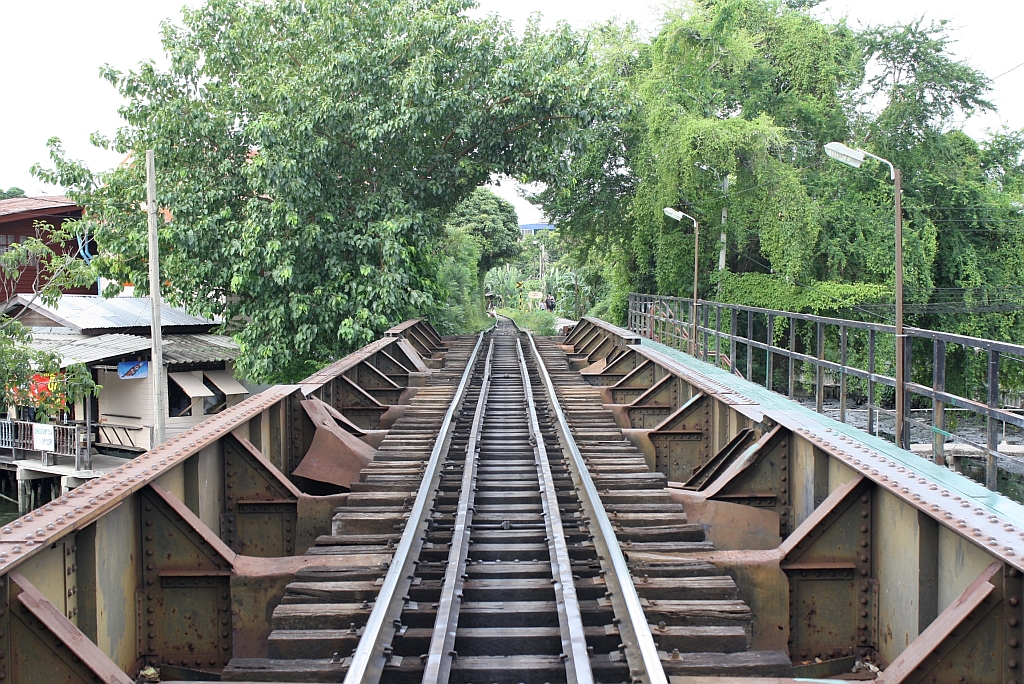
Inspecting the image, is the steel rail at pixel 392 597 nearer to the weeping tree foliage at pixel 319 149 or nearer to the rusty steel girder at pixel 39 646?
the rusty steel girder at pixel 39 646

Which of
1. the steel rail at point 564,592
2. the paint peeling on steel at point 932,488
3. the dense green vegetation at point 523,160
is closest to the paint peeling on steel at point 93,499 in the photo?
the steel rail at point 564,592

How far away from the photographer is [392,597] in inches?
172

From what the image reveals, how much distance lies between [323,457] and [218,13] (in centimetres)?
1606

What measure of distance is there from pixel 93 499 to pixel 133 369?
1976 cm

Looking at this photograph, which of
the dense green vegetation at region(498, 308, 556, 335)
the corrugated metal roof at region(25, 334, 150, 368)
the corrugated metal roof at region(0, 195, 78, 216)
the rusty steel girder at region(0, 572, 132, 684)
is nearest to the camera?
the rusty steel girder at region(0, 572, 132, 684)

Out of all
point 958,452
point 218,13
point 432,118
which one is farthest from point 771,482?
point 958,452

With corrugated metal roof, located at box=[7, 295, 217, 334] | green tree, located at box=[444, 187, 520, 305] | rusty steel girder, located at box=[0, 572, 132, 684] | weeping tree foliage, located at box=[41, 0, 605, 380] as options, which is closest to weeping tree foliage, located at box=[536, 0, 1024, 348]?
weeping tree foliage, located at box=[41, 0, 605, 380]

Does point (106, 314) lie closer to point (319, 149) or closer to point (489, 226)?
point (319, 149)

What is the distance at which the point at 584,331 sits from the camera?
20.8 metres

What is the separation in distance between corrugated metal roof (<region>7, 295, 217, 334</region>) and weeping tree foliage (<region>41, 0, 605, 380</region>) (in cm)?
346

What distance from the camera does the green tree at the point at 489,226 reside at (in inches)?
1986

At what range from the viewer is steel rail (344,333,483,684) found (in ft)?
12.0

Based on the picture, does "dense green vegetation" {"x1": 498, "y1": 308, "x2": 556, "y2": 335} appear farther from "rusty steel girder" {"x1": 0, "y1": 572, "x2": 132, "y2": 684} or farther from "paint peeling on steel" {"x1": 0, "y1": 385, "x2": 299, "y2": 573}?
"rusty steel girder" {"x1": 0, "y1": 572, "x2": 132, "y2": 684}

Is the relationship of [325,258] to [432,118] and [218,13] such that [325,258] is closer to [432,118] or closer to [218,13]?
[432,118]
